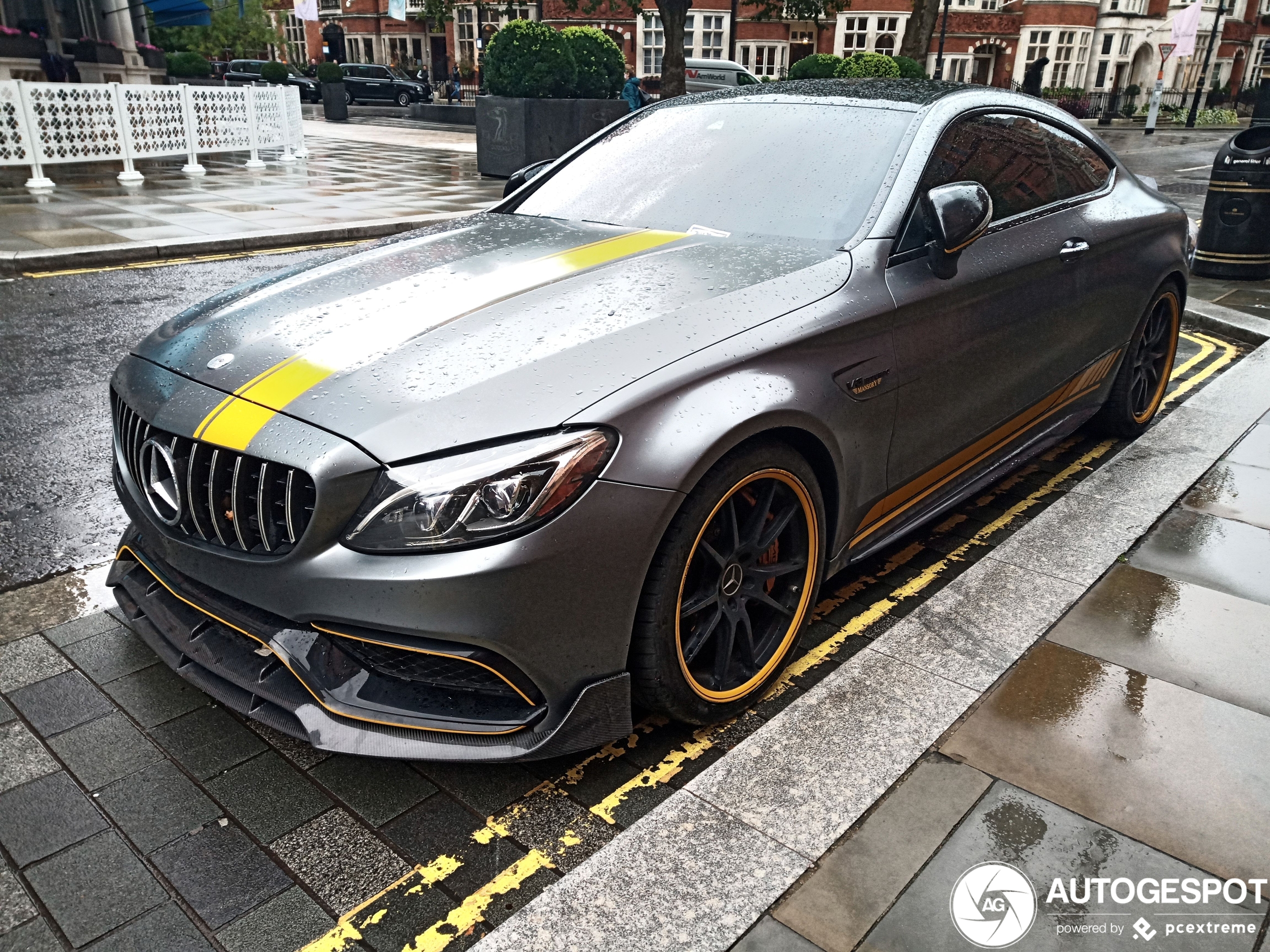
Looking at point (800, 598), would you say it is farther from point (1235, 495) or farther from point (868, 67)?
point (868, 67)

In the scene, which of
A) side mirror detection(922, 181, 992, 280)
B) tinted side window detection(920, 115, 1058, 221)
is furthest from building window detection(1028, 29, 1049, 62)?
side mirror detection(922, 181, 992, 280)

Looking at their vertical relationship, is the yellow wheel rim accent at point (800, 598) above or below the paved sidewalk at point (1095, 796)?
above

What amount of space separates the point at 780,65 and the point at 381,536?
58003 mm

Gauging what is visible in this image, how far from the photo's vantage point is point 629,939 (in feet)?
6.49

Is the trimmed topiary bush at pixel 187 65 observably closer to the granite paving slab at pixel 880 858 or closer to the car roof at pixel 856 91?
the car roof at pixel 856 91

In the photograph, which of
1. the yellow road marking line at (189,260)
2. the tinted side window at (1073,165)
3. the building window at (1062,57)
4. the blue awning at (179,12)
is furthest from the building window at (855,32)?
the tinted side window at (1073,165)

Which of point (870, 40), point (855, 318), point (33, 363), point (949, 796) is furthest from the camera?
point (870, 40)

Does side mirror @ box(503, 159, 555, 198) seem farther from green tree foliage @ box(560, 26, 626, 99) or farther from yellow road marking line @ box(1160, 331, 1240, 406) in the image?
green tree foliage @ box(560, 26, 626, 99)

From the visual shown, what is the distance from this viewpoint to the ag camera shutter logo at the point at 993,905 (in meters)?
1.99

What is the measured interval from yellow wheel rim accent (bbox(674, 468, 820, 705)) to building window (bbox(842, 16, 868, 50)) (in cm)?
5695

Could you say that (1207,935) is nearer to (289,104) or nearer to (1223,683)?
(1223,683)

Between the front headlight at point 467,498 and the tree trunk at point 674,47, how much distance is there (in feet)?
61.7

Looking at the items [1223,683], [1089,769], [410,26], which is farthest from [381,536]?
[410,26]

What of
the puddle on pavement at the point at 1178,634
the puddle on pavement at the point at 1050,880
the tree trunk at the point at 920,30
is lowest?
the puddle on pavement at the point at 1178,634
